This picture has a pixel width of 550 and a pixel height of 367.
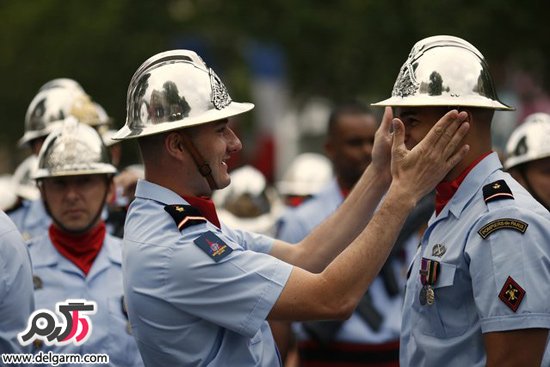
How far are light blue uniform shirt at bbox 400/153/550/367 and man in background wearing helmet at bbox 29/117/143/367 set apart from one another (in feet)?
7.03

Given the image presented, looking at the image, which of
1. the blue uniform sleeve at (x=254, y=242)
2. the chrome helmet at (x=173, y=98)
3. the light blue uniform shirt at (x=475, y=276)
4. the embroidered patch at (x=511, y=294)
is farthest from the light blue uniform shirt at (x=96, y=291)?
the embroidered patch at (x=511, y=294)

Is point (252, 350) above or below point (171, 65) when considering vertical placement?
below

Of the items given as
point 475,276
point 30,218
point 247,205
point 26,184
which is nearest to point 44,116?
point 30,218

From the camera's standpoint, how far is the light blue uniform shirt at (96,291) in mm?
7031

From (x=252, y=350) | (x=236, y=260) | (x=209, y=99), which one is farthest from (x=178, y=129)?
(x=252, y=350)

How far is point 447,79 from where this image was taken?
211 inches

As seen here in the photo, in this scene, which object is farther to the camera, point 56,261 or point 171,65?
point 56,261

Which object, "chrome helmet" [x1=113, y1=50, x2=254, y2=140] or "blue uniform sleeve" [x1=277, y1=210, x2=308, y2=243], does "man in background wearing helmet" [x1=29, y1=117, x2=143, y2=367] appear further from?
"chrome helmet" [x1=113, y1=50, x2=254, y2=140]

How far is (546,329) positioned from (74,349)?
3003 millimetres

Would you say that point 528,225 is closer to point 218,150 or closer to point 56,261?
point 218,150

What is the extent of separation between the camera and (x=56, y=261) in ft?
24.5

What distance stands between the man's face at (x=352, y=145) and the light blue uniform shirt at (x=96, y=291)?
252cm

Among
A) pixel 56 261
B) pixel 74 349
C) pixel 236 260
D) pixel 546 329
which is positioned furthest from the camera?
pixel 56 261

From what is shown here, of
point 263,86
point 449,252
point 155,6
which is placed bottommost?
point 263,86
